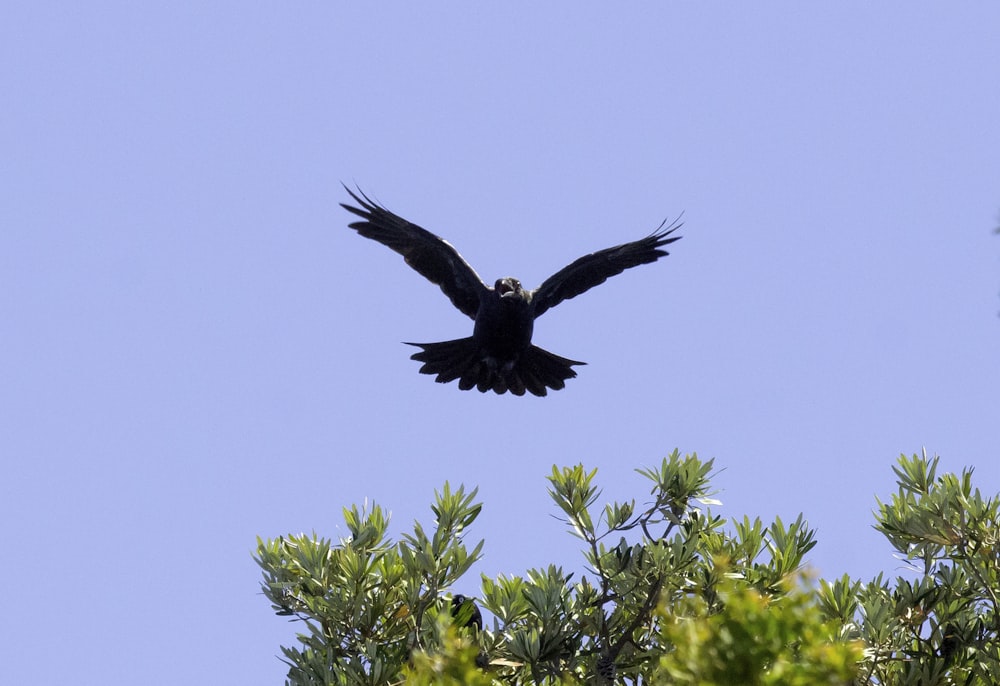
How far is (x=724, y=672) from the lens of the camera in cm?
434

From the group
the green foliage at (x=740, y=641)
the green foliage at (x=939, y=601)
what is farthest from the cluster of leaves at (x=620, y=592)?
the green foliage at (x=740, y=641)

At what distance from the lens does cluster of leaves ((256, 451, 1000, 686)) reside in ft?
25.3

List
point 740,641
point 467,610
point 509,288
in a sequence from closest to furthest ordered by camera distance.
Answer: point 740,641
point 467,610
point 509,288

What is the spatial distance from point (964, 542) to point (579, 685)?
102 inches

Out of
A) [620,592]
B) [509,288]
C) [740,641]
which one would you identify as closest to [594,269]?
[509,288]

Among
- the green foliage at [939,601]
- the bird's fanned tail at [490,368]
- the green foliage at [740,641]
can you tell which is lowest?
the green foliage at [740,641]

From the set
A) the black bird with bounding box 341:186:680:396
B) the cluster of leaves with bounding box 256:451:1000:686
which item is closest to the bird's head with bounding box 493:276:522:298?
the black bird with bounding box 341:186:680:396

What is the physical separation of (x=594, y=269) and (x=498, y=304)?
1.13 m

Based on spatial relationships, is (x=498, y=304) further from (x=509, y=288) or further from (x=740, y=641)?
(x=740, y=641)

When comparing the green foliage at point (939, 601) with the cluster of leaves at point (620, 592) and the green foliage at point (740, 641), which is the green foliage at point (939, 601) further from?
the green foliage at point (740, 641)

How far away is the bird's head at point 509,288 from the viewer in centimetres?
1208

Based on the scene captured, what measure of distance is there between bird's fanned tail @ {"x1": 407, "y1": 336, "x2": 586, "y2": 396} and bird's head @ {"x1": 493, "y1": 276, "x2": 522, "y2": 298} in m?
0.63

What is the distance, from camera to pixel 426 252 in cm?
1271

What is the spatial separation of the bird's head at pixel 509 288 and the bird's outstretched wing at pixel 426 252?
0.27m
